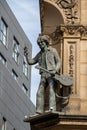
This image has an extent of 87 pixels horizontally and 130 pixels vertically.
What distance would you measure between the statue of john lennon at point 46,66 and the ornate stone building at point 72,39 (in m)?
0.29

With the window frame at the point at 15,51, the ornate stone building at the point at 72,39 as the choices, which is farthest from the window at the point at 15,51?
the ornate stone building at the point at 72,39

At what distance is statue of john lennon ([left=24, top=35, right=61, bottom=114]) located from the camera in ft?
54.5

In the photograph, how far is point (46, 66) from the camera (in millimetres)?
16875

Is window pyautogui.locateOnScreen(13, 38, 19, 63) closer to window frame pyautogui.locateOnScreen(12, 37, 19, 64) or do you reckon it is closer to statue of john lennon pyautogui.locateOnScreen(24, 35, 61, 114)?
window frame pyautogui.locateOnScreen(12, 37, 19, 64)

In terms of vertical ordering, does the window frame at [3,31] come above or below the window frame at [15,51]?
above

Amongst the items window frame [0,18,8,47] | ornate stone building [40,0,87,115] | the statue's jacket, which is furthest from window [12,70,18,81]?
Result: the statue's jacket

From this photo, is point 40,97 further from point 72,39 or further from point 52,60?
point 72,39

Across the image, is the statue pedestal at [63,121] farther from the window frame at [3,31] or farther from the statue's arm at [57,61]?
the window frame at [3,31]

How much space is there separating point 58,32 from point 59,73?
1.36 meters

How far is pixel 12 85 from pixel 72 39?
44.5 m

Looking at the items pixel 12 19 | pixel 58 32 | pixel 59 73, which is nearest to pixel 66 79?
pixel 59 73

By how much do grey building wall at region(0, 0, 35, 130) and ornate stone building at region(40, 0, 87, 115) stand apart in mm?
38659

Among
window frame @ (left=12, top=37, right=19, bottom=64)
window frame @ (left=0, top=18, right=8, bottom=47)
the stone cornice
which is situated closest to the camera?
the stone cornice

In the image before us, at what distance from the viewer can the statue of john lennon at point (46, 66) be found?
16.6 meters
